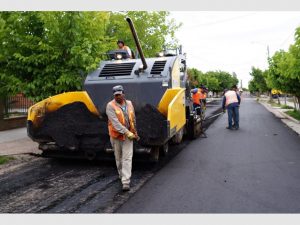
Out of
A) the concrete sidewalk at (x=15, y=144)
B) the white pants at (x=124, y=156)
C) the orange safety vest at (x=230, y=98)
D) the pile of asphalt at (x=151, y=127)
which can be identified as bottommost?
the concrete sidewalk at (x=15, y=144)

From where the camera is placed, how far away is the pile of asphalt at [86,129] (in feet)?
22.4

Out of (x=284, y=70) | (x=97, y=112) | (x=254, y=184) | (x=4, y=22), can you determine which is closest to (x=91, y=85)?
(x=97, y=112)

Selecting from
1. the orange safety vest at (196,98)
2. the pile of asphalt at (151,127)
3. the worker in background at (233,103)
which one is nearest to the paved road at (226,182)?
the pile of asphalt at (151,127)

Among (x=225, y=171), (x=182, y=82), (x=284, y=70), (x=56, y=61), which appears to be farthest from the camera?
(x=284, y=70)

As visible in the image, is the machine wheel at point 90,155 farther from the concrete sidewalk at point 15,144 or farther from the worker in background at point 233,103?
the worker in background at point 233,103

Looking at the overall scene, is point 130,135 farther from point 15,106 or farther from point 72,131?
point 15,106

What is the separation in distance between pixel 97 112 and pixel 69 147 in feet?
4.46

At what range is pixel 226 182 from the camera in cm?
602

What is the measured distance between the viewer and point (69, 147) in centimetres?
721

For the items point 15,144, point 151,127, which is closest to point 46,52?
point 15,144

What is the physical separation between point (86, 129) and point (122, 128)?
70.5 inches

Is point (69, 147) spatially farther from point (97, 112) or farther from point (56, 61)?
point (56, 61)

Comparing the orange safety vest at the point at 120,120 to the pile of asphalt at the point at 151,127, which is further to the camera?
the pile of asphalt at the point at 151,127

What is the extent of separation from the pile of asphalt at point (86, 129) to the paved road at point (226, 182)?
812 mm
